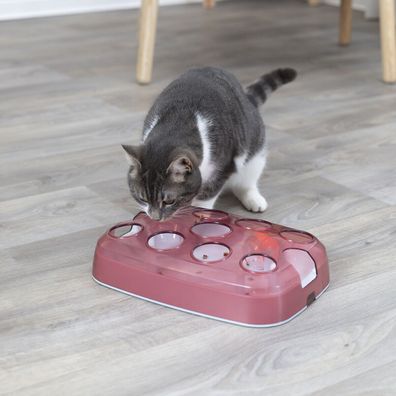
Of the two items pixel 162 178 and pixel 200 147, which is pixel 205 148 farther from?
pixel 162 178

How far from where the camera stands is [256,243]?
4.06 feet

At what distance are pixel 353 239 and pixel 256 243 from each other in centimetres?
28

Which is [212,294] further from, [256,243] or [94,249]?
[94,249]

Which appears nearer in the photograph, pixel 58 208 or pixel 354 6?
pixel 58 208

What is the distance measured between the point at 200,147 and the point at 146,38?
120 centimetres

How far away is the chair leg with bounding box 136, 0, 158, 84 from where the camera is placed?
248 cm

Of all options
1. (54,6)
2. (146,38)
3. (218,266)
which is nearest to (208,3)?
(54,6)

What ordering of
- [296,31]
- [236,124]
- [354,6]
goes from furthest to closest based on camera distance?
[354,6], [296,31], [236,124]

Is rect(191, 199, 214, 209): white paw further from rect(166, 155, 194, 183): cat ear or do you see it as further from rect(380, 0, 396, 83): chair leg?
rect(380, 0, 396, 83): chair leg

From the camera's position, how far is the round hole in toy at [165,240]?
1275 mm

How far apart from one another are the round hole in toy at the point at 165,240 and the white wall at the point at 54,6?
104 inches

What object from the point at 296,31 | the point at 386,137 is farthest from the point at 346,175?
the point at 296,31

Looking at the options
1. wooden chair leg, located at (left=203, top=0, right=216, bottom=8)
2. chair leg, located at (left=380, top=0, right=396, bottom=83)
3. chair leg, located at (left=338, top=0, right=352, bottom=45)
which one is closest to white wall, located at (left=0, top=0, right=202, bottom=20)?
wooden chair leg, located at (left=203, top=0, right=216, bottom=8)

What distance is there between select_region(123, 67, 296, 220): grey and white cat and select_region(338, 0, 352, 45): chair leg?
4.42 ft
